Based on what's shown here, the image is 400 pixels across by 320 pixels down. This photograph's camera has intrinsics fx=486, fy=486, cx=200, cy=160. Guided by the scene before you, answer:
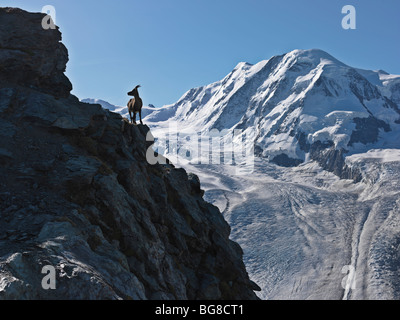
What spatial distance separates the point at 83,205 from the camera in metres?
15.0

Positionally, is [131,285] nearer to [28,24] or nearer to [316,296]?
[28,24]

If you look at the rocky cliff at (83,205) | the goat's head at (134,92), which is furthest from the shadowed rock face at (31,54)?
the goat's head at (134,92)

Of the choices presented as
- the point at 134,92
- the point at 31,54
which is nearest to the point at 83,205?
the point at 31,54

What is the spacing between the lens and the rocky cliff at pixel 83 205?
11.8 m

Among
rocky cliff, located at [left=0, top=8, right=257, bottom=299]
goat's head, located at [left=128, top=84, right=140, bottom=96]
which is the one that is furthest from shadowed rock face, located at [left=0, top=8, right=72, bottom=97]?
goat's head, located at [left=128, top=84, right=140, bottom=96]

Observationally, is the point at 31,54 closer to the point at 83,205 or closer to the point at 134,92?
the point at 134,92

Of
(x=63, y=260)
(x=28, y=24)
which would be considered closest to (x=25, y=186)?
(x=63, y=260)

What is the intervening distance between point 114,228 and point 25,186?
3.05 m

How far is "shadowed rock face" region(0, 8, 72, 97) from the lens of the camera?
19.5 m

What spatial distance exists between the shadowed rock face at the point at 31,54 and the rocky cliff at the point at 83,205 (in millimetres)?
43

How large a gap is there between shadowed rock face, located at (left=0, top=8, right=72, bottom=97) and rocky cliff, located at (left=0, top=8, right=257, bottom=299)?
0.14 ft

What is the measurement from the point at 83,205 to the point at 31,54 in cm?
824

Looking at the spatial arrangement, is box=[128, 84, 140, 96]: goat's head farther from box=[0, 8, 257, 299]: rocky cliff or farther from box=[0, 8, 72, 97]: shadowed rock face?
box=[0, 8, 72, 97]: shadowed rock face

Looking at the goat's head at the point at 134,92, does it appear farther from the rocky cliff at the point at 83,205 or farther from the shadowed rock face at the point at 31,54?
the shadowed rock face at the point at 31,54
